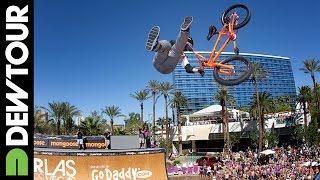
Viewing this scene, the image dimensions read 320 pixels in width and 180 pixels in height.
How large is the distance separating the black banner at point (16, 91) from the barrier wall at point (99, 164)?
714 inches

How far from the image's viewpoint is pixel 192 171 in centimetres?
3756

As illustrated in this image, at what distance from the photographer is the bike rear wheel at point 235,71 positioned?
15.2 meters

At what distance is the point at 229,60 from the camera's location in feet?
51.3

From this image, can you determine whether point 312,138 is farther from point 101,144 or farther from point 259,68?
point 101,144

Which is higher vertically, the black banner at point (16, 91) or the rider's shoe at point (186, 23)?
the rider's shoe at point (186, 23)

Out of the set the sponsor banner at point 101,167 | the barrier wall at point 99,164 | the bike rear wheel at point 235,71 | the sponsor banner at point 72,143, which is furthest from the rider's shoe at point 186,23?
the sponsor banner at point 72,143

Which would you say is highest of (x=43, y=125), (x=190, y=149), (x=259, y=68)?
(x=259, y=68)

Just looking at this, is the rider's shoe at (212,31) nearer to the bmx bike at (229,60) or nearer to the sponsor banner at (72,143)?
the bmx bike at (229,60)

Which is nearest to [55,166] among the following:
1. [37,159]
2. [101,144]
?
[37,159]

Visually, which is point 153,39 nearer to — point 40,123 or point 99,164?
point 99,164

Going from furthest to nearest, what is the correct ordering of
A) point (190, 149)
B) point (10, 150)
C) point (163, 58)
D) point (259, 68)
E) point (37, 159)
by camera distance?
point (190, 149) → point (259, 68) → point (37, 159) → point (163, 58) → point (10, 150)

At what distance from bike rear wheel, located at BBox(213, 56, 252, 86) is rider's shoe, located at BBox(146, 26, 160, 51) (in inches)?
109

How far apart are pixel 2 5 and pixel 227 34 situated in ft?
32.8

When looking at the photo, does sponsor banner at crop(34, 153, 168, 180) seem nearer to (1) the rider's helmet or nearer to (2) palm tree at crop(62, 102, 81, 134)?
(1) the rider's helmet
